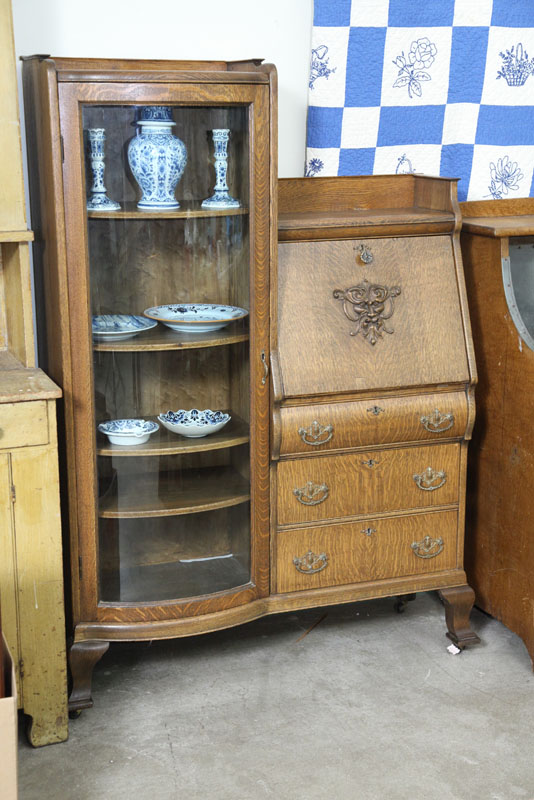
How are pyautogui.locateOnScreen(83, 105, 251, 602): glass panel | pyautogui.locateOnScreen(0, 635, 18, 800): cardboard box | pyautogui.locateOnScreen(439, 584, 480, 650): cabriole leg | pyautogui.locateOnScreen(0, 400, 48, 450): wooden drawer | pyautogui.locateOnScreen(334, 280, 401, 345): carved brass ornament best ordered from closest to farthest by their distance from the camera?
pyautogui.locateOnScreen(0, 635, 18, 800): cardboard box
pyautogui.locateOnScreen(0, 400, 48, 450): wooden drawer
pyautogui.locateOnScreen(83, 105, 251, 602): glass panel
pyautogui.locateOnScreen(334, 280, 401, 345): carved brass ornament
pyautogui.locateOnScreen(439, 584, 480, 650): cabriole leg

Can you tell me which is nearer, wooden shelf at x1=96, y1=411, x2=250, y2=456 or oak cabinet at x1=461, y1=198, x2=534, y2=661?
wooden shelf at x1=96, y1=411, x2=250, y2=456

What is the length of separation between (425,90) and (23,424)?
1740mm

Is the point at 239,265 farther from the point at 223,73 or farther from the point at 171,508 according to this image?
the point at 171,508

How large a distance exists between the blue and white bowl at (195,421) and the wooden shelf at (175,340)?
19cm

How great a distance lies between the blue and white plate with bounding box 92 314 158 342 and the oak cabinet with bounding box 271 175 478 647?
0.36 meters

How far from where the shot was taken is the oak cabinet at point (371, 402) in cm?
250

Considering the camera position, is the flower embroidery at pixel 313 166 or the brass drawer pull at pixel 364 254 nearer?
the brass drawer pull at pixel 364 254

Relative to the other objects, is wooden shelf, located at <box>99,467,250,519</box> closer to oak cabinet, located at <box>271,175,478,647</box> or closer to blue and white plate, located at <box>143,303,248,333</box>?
oak cabinet, located at <box>271,175,478,647</box>

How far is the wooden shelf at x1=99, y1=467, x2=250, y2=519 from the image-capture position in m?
2.44

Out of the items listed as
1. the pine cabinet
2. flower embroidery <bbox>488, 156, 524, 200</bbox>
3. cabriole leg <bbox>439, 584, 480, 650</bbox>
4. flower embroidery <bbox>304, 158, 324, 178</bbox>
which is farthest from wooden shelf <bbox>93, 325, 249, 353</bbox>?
flower embroidery <bbox>488, 156, 524, 200</bbox>

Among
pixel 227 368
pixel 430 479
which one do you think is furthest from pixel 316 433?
pixel 430 479

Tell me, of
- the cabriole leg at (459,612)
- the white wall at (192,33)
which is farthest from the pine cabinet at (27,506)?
Result: the cabriole leg at (459,612)

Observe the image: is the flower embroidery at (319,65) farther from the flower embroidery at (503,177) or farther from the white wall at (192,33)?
the flower embroidery at (503,177)

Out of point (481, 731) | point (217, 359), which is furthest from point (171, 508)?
point (481, 731)
